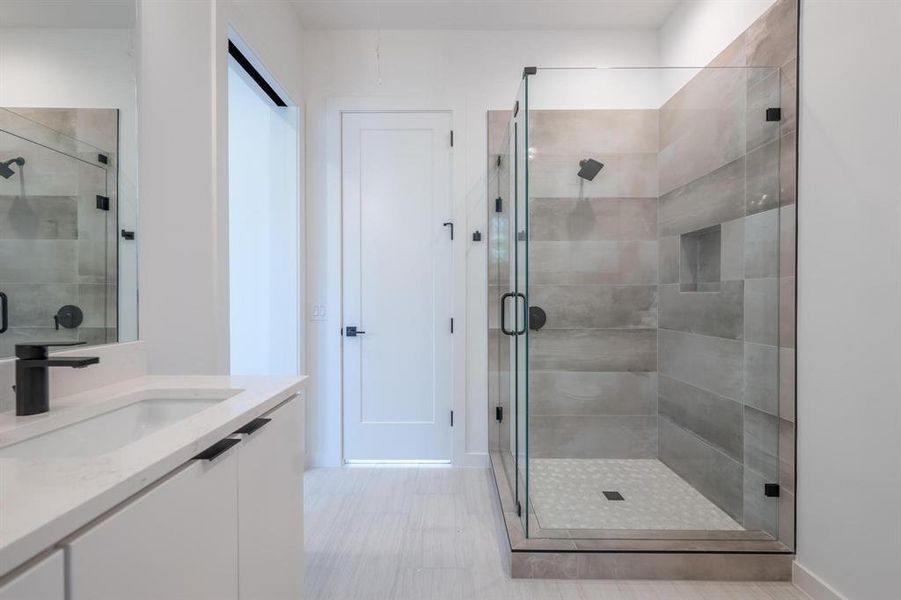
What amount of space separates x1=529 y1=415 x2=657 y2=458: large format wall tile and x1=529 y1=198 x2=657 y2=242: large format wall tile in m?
1.14

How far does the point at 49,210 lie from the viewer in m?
1.10

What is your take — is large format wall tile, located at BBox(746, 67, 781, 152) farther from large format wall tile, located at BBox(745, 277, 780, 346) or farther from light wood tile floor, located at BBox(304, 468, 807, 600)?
light wood tile floor, located at BBox(304, 468, 807, 600)

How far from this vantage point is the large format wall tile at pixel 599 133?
2645mm

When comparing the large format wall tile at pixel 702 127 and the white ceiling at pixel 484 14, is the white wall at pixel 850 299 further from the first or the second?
the white ceiling at pixel 484 14

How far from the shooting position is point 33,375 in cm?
97

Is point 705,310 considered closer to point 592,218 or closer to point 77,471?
point 592,218

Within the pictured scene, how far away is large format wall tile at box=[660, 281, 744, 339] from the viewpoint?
2.03 m

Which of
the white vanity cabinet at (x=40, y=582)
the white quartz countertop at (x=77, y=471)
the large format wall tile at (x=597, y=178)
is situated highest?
the large format wall tile at (x=597, y=178)

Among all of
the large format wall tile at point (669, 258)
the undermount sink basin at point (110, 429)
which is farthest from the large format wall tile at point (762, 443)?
the undermount sink basin at point (110, 429)

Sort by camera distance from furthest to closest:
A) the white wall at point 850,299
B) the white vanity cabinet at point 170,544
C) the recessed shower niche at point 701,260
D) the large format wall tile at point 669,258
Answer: the large format wall tile at point 669,258 → the recessed shower niche at point 701,260 → the white wall at point 850,299 → the white vanity cabinet at point 170,544

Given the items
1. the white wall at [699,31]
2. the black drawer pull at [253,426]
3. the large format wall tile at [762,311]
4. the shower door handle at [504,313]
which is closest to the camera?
the black drawer pull at [253,426]

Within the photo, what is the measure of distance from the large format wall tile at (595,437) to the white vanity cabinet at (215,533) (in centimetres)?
175

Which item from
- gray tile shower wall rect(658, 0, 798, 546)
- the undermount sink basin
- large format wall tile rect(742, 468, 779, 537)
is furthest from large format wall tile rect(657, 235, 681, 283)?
the undermount sink basin

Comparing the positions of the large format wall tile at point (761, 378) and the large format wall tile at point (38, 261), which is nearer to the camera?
the large format wall tile at point (38, 261)
